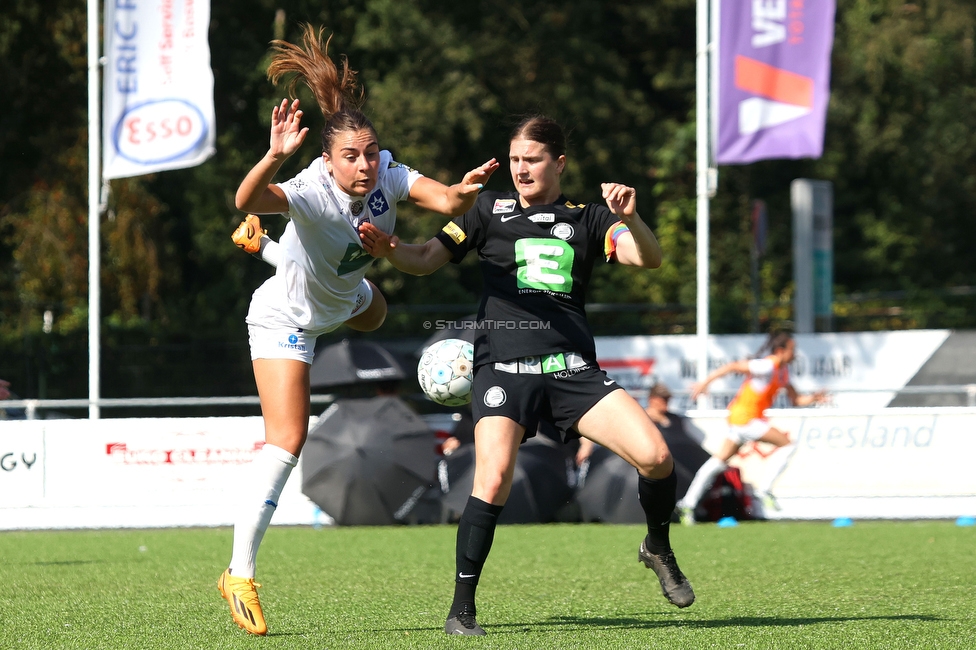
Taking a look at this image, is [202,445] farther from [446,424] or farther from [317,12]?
[317,12]

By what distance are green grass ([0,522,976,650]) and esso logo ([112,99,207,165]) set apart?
4.24 meters

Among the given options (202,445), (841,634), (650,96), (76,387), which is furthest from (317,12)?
(841,634)

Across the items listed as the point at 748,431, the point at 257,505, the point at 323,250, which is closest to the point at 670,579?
the point at 257,505

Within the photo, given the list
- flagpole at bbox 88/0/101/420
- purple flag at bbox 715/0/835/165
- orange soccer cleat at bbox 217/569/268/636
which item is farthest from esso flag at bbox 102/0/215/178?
orange soccer cleat at bbox 217/569/268/636

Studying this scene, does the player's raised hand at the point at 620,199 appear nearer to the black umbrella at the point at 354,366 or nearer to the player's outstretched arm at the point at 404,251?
the player's outstretched arm at the point at 404,251

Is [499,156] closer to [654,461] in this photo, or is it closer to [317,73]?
[317,73]

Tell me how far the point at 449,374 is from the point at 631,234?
1213mm

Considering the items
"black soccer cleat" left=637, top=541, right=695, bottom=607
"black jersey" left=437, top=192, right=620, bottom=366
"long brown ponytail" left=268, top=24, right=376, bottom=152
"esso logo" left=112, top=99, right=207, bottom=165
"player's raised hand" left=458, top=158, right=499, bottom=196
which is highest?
"esso logo" left=112, top=99, right=207, bottom=165

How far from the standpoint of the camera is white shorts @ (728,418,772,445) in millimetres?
11898

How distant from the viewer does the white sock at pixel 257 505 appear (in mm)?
5512

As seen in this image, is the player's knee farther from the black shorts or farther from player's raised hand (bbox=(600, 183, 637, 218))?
player's raised hand (bbox=(600, 183, 637, 218))

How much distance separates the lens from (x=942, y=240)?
38719 millimetres

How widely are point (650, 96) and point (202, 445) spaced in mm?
26208

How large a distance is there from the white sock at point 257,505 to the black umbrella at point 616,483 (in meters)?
6.45
